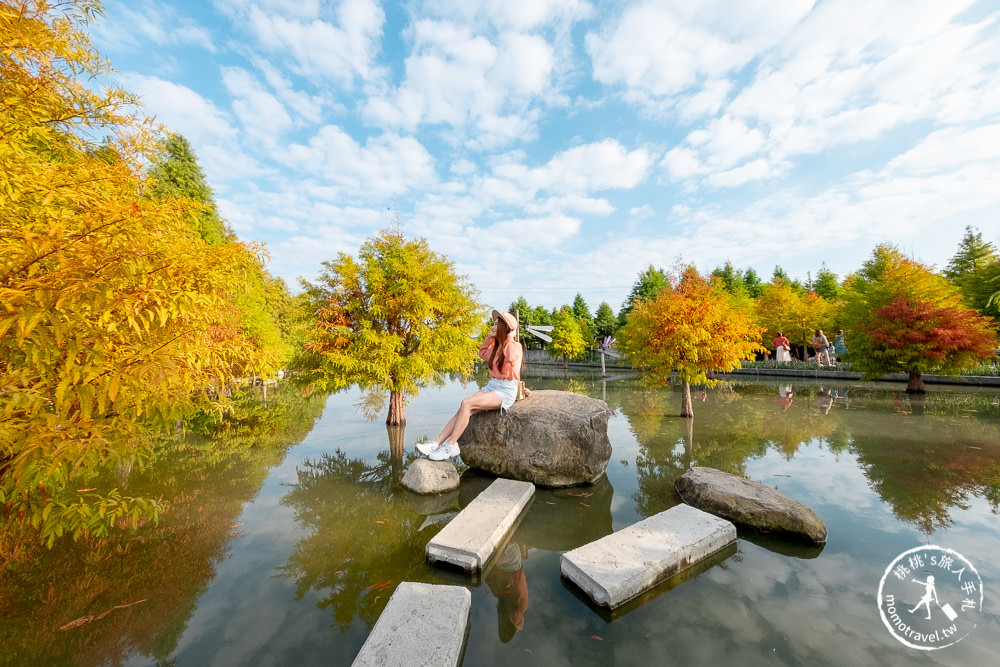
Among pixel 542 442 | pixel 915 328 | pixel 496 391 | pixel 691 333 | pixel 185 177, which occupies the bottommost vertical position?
pixel 542 442

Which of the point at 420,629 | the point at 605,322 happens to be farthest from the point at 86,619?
the point at 605,322

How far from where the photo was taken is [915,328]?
14.2m

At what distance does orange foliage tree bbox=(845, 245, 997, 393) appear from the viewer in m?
13.4

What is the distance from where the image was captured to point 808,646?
9.12ft

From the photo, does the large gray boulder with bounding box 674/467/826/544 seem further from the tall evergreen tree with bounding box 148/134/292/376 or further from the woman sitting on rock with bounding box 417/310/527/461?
the tall evergreen tree with bounding box 148/134/292/376

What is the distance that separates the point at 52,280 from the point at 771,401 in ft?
60.5

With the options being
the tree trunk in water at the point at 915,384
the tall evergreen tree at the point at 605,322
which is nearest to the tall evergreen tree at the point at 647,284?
the tall evergreen tree at the point at 605,322

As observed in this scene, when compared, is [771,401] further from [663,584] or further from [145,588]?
[145,588]

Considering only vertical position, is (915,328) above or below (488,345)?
above

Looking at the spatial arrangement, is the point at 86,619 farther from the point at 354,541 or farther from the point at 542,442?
the point at 542,442

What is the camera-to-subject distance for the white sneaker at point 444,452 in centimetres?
642

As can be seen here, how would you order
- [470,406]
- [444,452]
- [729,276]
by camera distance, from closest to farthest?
[470,406], [444,452], [729,276]

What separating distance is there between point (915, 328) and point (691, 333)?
12.1 m

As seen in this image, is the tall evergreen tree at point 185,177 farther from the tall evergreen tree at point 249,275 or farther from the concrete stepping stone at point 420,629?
the concrete stepping stone at point 420,629
